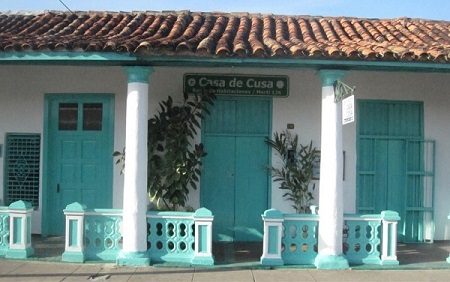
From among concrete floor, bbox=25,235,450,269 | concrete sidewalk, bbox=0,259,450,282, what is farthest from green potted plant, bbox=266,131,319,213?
concrete sidewalk, bbox=0,259,450,282

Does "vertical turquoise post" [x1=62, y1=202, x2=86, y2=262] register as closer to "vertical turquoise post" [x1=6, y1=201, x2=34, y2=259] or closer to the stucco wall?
"vertical turquoise post" [x1=6, y1=201, x2=34, y2=259]

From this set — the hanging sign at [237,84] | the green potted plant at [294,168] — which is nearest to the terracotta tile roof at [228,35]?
the hanging sign at [237,84]

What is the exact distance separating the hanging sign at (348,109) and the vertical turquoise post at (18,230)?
505 cm

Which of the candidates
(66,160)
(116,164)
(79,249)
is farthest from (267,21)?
(79,249)

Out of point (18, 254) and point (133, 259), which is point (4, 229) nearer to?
point (18, 254)

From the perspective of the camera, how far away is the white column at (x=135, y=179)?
736 cm

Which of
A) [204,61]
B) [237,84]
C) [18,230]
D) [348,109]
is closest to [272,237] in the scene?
[348,109]

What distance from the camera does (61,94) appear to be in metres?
9.20

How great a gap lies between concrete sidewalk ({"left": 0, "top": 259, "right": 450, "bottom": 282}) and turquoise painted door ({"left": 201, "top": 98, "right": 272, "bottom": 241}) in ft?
5.90

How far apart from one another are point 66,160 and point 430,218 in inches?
273

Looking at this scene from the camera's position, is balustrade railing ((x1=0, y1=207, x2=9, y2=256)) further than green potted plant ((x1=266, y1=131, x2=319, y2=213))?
No

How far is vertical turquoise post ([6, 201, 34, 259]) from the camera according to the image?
7.62m

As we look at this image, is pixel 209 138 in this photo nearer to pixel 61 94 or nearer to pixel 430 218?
pixel 61 94

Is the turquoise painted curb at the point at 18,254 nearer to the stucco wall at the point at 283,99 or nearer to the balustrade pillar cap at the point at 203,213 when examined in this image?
the stucco wall at the point at 283,99
